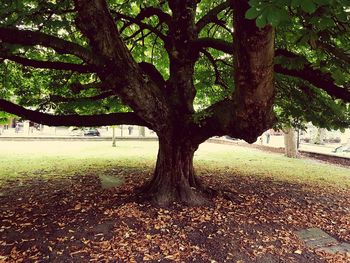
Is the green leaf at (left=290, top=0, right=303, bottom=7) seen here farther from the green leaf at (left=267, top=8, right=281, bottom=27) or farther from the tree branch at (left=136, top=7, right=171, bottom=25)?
the tree branch at (left=136, top=7, right=171, bottom=25)

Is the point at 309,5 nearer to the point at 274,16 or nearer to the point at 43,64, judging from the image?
the point at 274,16

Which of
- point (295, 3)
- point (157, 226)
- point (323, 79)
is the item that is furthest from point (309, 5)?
point (157, 226)

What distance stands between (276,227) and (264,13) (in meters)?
5.01

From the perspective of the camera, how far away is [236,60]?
13.0 feet

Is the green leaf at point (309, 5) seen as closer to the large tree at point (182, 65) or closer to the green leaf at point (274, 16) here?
the large tree at point (182, 65)

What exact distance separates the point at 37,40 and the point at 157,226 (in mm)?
3750

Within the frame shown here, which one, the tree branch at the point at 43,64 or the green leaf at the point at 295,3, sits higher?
the tree branch at the point at 43,64

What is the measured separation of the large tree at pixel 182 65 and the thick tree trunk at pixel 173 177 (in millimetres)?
23

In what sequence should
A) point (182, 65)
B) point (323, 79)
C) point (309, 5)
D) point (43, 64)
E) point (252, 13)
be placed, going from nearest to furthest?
point (309, 5) → point (252, 13) → point (323, 79) → point (43, 64) → point (182, 65)

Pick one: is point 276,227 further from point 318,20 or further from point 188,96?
point 318,20

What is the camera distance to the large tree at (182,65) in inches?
135

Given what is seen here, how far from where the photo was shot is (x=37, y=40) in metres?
4.65

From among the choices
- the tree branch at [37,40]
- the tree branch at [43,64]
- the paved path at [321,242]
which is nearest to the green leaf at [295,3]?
the tree branch at [37,40]

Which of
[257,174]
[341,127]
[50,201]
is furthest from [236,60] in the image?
[257,174]
